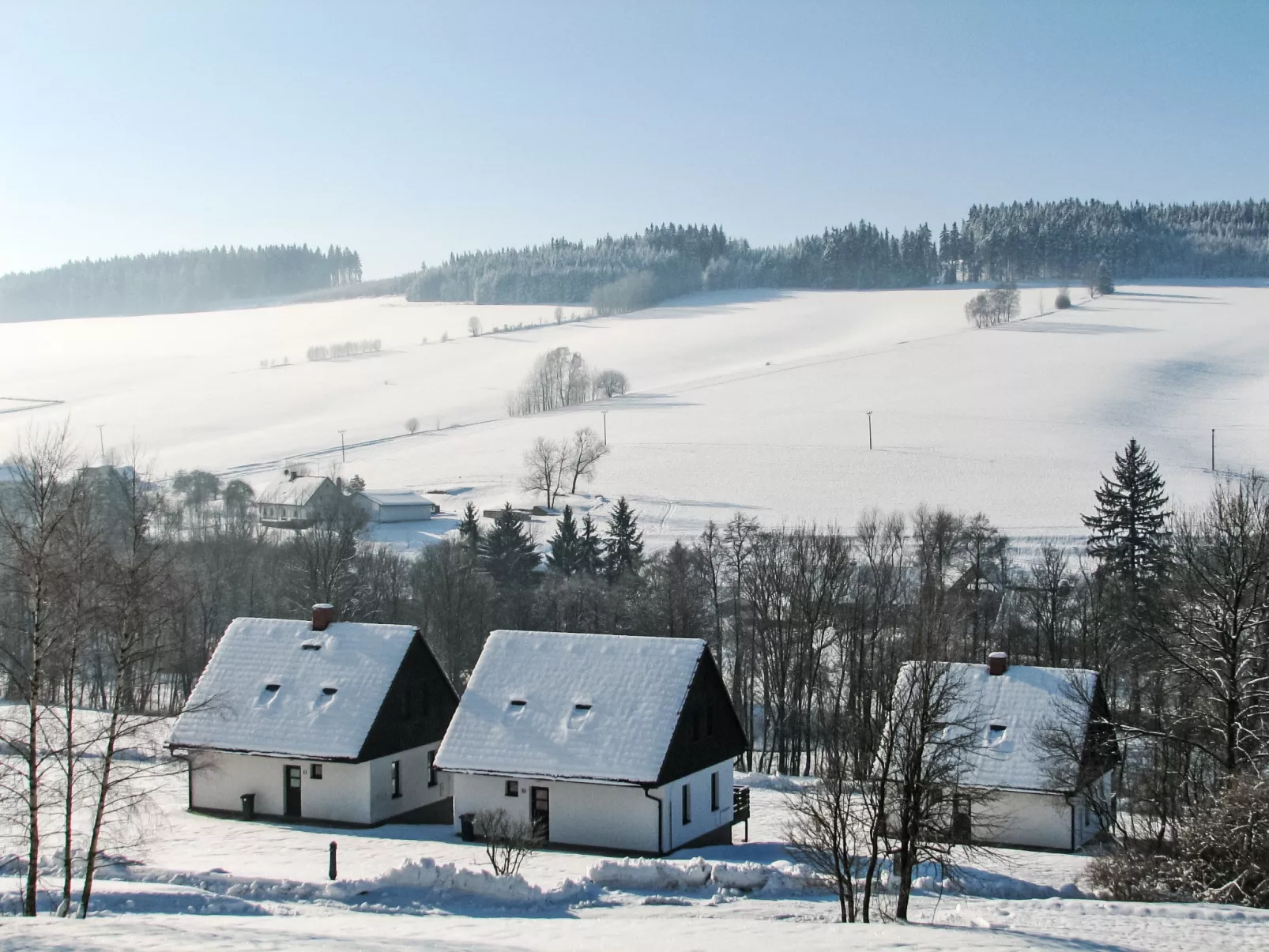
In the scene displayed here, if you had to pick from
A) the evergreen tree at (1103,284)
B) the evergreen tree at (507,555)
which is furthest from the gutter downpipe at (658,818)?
the evergreen tree at (1103,284)

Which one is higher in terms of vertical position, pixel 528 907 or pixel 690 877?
pixel 528 907

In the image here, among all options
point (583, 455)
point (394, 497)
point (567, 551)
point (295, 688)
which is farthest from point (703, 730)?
point (583, 455)

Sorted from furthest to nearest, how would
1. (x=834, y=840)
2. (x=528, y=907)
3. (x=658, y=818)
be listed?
(x=658, y=818) < (x=528, y=907) < (x=834, y=840)

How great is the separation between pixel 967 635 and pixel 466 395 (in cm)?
9351

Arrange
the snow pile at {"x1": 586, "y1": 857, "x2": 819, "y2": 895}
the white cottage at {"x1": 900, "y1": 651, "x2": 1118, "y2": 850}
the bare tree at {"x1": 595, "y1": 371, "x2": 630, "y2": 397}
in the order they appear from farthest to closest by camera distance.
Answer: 1. the bare tree at {"x1": 595, "y1": 371, "x2": 630, "y2": 397}
2. the white cottage at {"x1": 900, "y1": 651, "x2": 1118, "y2": 850}
3. the snow pile at {"x1": 586, "y1": 857, "x2": 819, "y2": 895}

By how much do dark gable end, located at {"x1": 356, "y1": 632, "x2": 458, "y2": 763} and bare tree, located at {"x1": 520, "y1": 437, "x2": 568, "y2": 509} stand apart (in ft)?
199

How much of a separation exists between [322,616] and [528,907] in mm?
15177

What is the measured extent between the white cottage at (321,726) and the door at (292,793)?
2cm

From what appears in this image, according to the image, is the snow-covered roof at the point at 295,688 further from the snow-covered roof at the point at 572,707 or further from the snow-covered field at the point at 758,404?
the snow-covered field at the point at 758,404

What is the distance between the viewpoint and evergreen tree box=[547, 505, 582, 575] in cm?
7900

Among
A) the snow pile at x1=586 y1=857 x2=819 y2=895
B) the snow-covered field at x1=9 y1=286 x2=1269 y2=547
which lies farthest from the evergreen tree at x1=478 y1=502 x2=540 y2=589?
the snow pile at x1=586 y1=857 x2=819 y2=895

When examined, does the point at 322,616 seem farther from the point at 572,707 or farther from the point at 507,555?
the point at 507,555

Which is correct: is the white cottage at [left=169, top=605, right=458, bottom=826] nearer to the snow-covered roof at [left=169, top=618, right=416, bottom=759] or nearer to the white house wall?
the snow-covered roof at [left=169, top=618, right=416, bottom=759]

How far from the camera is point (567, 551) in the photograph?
260ft
